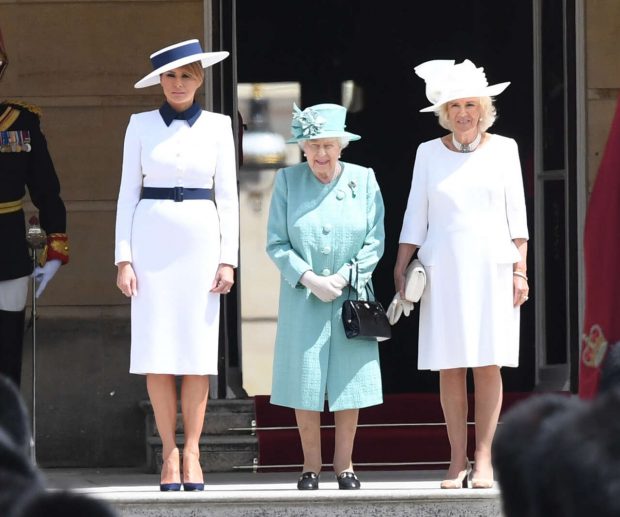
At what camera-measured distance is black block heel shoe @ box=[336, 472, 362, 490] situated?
22.5ft

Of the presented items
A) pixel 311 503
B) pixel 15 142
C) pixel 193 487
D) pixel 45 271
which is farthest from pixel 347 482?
pixel 15 142

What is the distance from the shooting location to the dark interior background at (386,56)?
10016 mm

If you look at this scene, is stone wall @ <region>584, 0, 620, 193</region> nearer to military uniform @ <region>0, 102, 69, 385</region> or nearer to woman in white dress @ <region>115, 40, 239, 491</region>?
woman in white dress @ <region>115, 40, 239, 491</region>

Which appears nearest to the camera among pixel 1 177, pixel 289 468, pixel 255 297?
pixel 1 177

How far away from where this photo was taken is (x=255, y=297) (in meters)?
10.9

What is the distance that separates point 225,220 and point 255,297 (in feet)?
13.2

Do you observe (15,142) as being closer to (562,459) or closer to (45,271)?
(45,271)

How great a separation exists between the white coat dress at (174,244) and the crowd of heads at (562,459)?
176 inches

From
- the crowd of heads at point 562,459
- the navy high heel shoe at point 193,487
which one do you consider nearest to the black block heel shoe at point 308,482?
the navy high heel shoe at point 193,487

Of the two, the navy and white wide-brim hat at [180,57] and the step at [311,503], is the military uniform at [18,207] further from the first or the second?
the step at [311,503]

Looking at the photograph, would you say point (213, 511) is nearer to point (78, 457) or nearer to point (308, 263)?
point (308, 263)

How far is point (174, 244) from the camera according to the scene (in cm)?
679

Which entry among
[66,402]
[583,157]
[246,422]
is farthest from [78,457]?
[583,157]

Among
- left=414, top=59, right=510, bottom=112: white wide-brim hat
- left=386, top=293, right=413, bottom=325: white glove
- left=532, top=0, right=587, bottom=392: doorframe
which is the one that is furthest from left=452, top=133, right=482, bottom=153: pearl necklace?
left=532, top=0, right=587, bottom=392: doorframe
